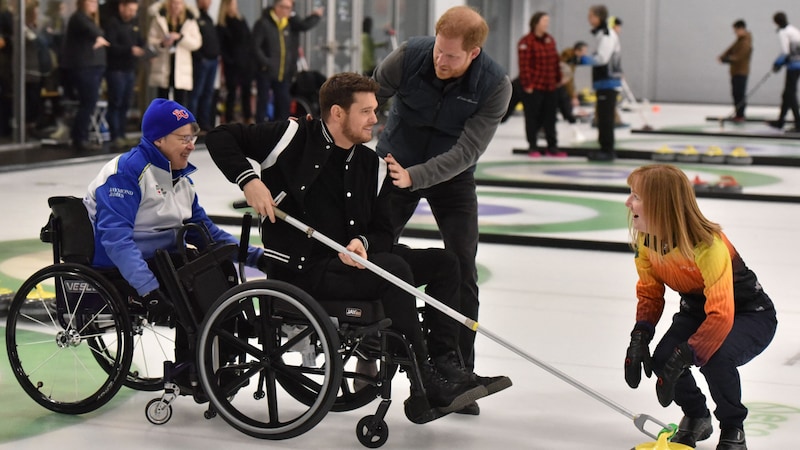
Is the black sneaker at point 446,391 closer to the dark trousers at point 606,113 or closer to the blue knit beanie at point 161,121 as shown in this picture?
the blue knit beanie at point 161,121

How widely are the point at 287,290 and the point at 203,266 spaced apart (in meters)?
0.38

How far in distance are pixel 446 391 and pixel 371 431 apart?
292mm

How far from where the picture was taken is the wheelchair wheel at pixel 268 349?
3.49 meters

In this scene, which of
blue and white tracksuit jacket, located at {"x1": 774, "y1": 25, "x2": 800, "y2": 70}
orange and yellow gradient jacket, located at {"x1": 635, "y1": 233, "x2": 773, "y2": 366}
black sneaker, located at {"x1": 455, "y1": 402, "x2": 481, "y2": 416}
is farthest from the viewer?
blue and white tracksuit jacket, located at {"x1": 774, "y1": 25, "x2": 800, "y2": 70}

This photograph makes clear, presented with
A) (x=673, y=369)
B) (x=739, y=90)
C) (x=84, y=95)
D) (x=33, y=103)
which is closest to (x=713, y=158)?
(x=84, y=95)

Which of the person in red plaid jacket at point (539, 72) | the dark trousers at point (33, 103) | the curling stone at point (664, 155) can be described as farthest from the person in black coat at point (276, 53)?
the curling stone at point (664, 155)

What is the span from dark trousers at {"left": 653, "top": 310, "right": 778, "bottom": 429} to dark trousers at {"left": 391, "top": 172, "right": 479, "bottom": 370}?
871mm

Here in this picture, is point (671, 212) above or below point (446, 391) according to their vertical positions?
above

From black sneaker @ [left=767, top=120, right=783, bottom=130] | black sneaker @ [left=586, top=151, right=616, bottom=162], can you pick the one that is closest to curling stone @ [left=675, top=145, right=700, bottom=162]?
black sneaker @ [left=586, top=151, right=616, bottom=162]

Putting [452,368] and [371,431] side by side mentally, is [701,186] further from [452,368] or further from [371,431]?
[371,431]

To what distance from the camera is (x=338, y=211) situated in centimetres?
388

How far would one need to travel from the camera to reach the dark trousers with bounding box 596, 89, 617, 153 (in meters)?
13.0

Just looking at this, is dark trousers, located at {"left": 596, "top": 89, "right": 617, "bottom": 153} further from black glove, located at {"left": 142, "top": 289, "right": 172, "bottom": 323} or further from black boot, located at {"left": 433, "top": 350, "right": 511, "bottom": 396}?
black glove, located at {"left": 142, "top": 289, "right": 172, "bottom": 323}

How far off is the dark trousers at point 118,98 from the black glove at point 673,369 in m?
9.75
